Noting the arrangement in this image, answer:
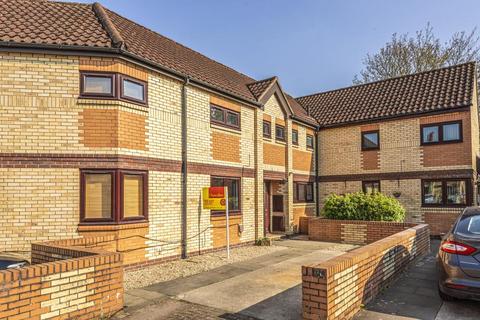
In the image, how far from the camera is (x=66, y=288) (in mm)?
4945

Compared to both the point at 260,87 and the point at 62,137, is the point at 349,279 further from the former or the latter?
the point at 260,87

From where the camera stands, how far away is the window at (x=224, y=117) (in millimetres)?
11734

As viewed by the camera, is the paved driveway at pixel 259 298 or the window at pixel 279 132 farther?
the window at pixel 279 132

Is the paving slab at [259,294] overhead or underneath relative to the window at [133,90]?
underneath

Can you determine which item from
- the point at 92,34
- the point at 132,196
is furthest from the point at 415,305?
the point at 92,34

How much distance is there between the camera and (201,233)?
1079 centimetres

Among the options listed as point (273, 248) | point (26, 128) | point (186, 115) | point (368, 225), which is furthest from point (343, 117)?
point (26, 128)

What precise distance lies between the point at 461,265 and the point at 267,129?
989cm

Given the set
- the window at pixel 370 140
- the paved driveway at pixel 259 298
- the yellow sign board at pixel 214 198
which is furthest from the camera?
the window at pixel 370 140

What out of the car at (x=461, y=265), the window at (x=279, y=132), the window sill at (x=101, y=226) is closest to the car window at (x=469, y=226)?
the car at (x=461, y=265)

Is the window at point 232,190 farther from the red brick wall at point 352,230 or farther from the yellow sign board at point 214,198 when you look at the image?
the red brick wall at point 352,230

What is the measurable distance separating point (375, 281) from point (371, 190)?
1107 centimetres

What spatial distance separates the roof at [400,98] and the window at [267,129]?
4.78m

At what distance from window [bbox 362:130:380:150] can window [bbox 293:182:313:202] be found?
3.27 m
